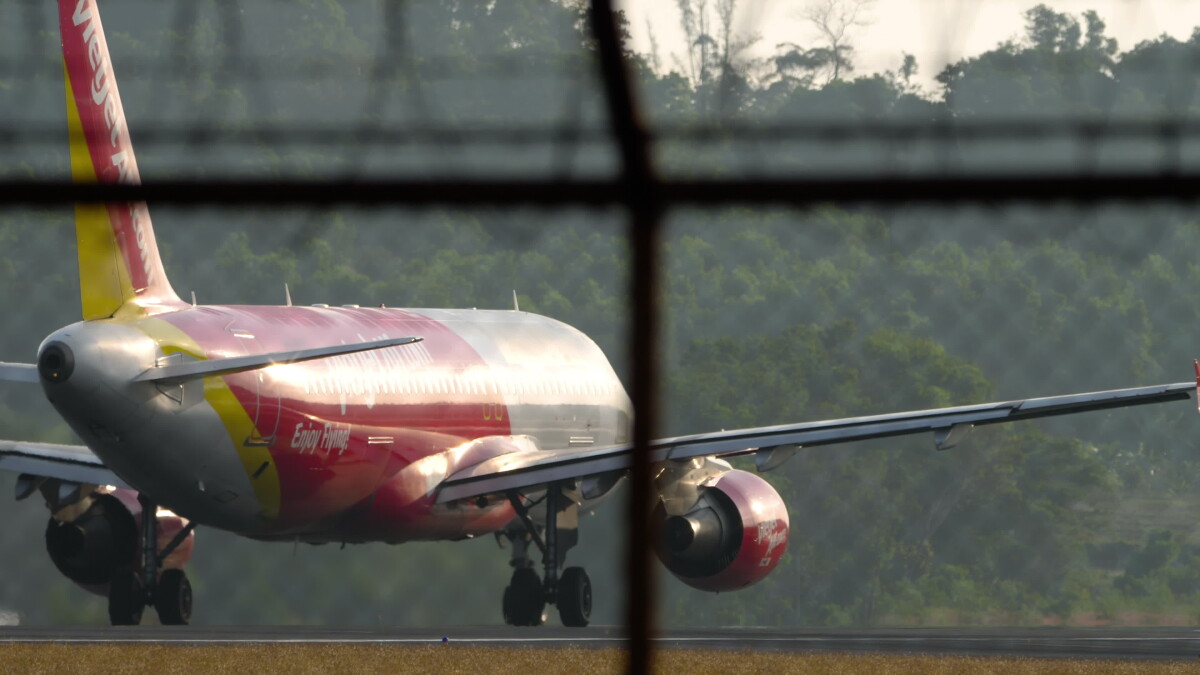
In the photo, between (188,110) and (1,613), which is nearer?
(188,110)

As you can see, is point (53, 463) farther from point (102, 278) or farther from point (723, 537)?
point (723, 537)

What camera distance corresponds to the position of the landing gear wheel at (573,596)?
2914 centimetres

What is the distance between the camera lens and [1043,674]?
18.2 metres

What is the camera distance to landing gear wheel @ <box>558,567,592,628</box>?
95.6 feet

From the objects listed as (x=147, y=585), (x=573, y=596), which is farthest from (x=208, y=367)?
(x=573, y=596)

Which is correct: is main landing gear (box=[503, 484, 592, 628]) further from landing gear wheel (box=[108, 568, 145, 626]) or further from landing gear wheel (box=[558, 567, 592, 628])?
landing gear wheel (box=[108, 568, 145, 626])

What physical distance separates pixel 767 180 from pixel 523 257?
4881 cm

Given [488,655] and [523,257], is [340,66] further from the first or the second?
[523,257]

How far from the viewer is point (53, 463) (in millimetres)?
28344

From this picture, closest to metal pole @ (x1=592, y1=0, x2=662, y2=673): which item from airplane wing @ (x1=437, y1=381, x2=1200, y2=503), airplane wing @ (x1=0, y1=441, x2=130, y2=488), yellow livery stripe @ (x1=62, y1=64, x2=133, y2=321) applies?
airplane wing @ (x1=437, y1=381, x2=1200, y2=503)

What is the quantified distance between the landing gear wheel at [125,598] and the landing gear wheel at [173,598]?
0.98 feet

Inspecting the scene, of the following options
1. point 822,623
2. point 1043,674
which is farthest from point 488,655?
point 822,623

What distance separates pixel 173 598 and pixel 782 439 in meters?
8.91

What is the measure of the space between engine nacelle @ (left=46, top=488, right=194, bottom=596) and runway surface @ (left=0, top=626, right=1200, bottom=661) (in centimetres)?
102
